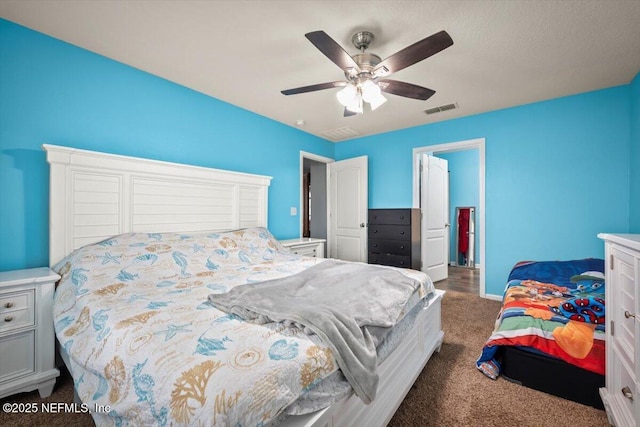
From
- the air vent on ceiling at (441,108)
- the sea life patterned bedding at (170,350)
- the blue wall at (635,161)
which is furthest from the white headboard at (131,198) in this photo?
the blue wall at (635,161)

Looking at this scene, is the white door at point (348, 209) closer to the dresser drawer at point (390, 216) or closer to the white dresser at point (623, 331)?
the dresser drawer at point (390, 216)

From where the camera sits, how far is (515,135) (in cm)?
344

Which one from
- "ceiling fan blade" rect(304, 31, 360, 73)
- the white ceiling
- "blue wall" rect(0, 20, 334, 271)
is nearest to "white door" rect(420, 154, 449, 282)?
the white ceiling

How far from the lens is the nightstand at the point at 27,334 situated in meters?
1.60

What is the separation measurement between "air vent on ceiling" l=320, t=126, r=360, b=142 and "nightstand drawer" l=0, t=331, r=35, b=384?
13.0 feet

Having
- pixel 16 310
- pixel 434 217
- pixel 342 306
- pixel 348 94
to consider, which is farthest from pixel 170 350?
pixel 434 217

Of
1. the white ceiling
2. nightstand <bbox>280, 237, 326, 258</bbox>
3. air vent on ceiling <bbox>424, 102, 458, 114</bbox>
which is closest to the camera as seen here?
the white ceiling

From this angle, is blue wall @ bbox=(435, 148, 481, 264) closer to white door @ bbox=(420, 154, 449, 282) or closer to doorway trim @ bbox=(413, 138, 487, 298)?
white door @ bbox=(420, 154, 449, 282)

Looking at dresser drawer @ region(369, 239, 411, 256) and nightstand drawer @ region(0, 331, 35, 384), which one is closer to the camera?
nightstand drawer @ region(0, 331, 35, 384)

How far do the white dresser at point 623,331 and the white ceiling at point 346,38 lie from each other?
1.54 m

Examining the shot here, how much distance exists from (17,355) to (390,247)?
12.5 ft

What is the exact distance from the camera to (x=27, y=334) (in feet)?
5.48

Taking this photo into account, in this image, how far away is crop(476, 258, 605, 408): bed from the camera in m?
1.63

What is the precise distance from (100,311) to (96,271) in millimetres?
630
